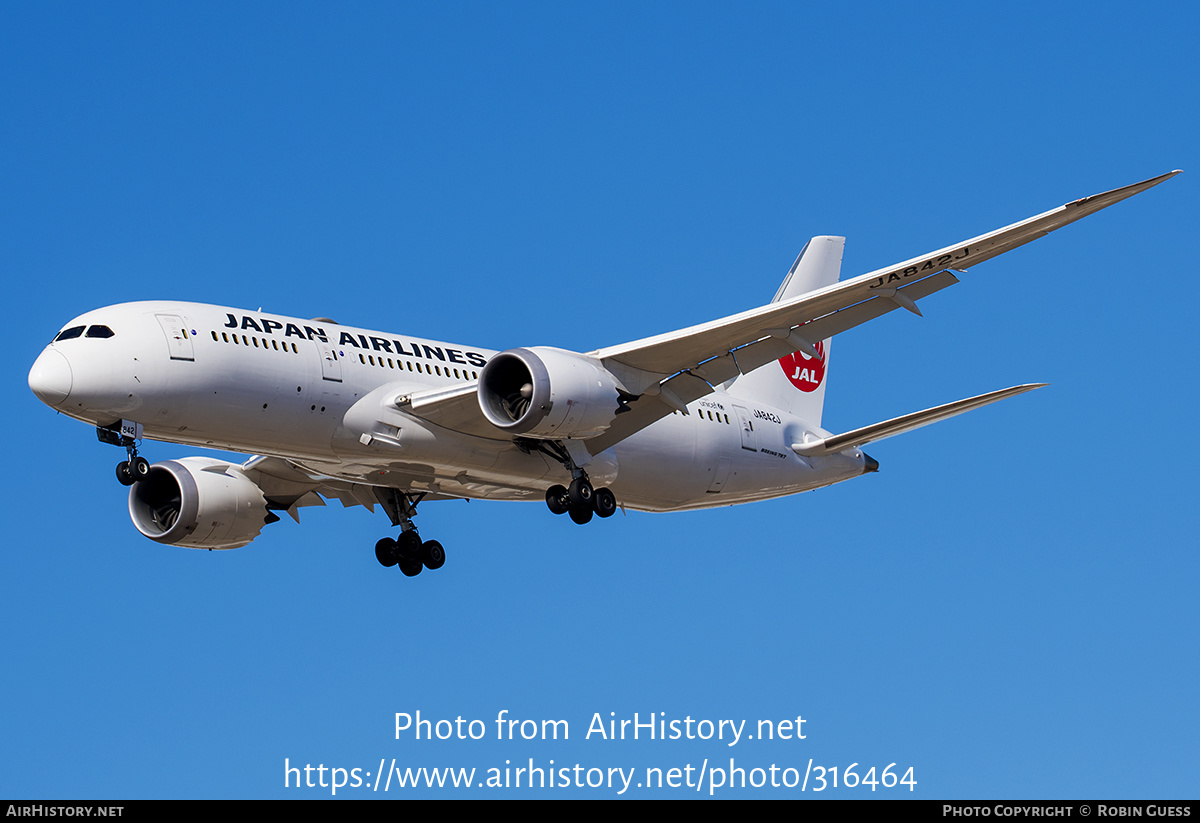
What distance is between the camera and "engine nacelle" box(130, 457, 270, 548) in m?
34.7

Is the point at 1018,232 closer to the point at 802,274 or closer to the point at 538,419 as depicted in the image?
the point at 538,419

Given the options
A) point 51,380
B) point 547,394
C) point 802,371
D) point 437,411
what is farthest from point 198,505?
point 802,371

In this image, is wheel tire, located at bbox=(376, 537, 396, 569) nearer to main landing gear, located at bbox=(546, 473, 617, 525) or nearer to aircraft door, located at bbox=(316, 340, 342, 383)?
main landing gear, located at bbox=(546, 473, 617, 525)

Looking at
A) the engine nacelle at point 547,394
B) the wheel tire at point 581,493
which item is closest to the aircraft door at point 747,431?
the wheel tire at point 581,493

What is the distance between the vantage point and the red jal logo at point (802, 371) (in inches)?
1564

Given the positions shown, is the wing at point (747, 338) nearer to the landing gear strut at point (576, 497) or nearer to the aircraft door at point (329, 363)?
the landing gear strut at point (576, 497)

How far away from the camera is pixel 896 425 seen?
33.6 metres

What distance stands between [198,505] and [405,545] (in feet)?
15.7

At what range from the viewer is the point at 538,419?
2914 centimetres

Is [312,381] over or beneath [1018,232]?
beneath

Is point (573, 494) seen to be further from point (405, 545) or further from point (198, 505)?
point (198, 505)

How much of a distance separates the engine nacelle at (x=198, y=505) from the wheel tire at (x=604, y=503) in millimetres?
8555
